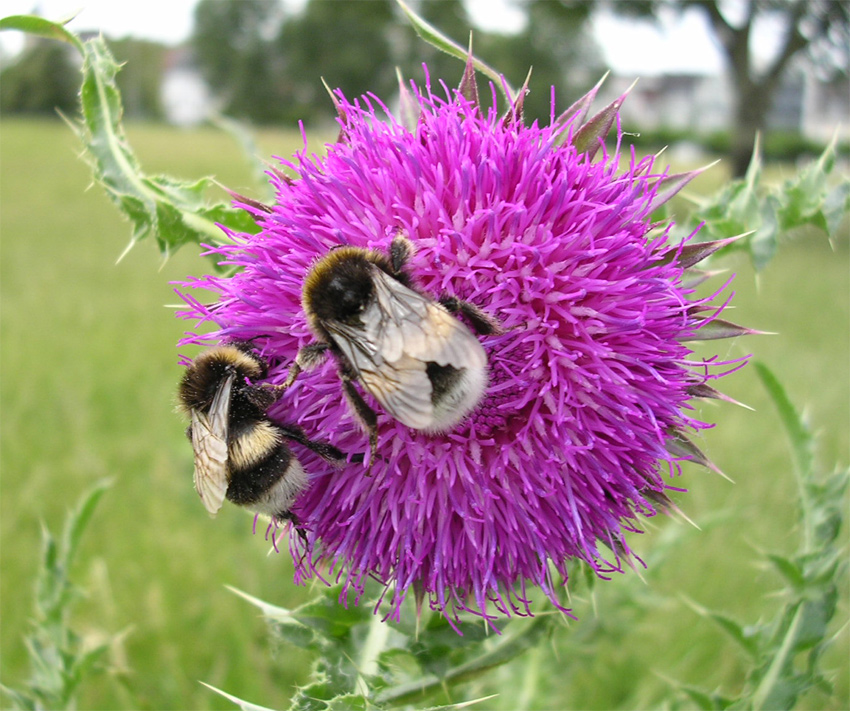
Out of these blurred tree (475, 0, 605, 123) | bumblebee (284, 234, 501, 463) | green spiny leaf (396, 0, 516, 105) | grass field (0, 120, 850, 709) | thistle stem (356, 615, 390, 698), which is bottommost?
blurred tree (475, 0, 605, 123)

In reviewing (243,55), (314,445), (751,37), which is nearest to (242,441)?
(314,445)

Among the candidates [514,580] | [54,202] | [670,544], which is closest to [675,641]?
[670,544]

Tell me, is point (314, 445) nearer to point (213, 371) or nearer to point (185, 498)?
point (213, 371)

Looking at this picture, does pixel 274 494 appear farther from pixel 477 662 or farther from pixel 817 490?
pixel 817 490

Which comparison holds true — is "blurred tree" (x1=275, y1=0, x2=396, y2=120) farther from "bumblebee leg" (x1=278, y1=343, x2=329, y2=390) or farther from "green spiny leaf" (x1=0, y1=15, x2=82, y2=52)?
"bumblebee leg" (x1=278, y1=343, x2=329, y2=390)

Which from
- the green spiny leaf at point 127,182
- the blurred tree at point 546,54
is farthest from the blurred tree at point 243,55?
the green spiny leaf at point 127,182

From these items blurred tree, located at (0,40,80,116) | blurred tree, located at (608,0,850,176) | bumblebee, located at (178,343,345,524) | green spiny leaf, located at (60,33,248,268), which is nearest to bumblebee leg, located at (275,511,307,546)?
bumblebee, located at (178,343,345,524)
